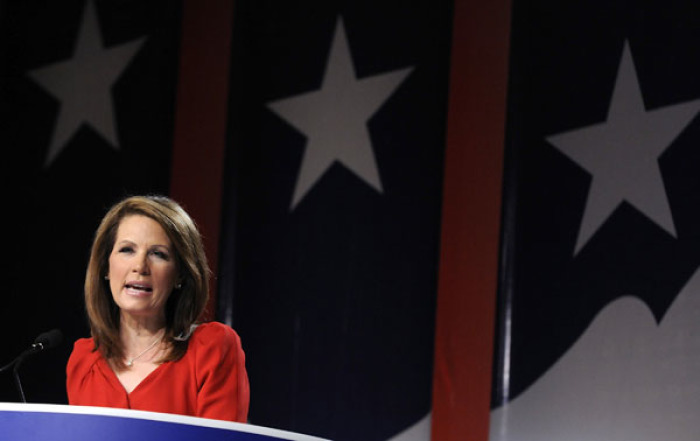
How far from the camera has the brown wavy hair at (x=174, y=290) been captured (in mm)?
2424

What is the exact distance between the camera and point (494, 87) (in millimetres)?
3705

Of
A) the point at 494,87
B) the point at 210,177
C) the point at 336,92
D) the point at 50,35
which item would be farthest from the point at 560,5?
the point at 50,35

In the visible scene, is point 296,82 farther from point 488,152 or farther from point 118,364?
point 118,364

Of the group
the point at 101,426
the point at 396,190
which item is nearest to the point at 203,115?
the point at 396,190

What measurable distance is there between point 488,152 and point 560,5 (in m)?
0.53

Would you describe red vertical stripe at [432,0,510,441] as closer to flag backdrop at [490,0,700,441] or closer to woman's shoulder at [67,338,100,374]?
flag backdrop at [490,0,700,441]

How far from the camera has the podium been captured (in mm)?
1638

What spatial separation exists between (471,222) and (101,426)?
2.23m

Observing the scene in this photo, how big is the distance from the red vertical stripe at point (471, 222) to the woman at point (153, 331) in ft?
4.50

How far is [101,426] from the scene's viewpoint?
165 cm

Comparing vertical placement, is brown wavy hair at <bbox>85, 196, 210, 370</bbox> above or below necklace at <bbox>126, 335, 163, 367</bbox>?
above

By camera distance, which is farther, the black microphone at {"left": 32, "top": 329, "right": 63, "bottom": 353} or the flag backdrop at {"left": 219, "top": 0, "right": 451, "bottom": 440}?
the flag backdrop at {"left": 219, "top": 0, "right": 451, "bottom": 440}

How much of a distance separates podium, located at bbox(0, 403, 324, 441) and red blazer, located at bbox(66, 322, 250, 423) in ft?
2.21

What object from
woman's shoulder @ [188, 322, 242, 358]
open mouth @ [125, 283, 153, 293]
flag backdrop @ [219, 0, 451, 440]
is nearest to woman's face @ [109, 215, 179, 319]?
open mouth @ [125, 283, 153, 293]
